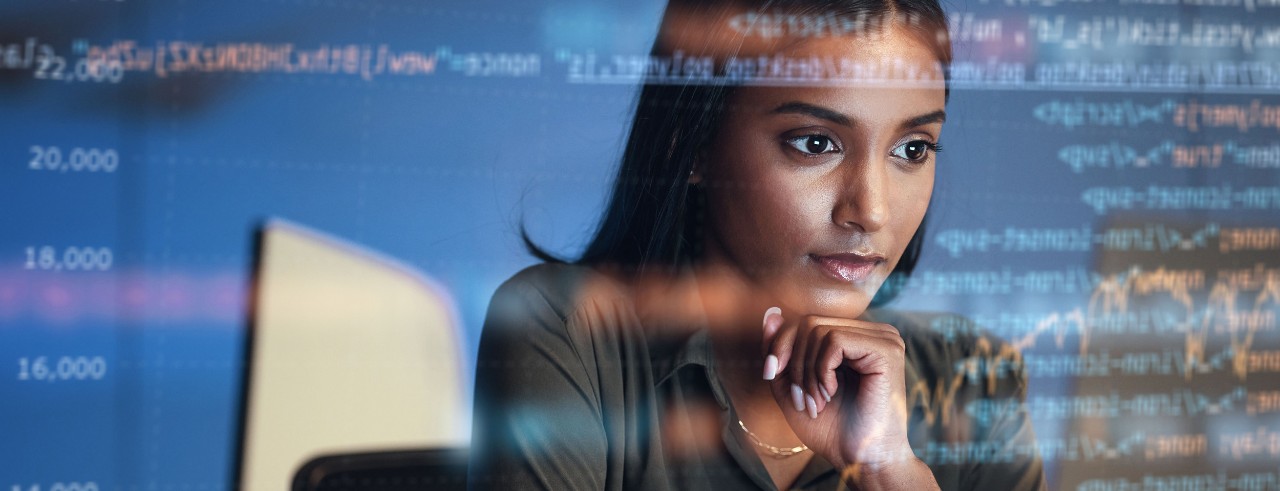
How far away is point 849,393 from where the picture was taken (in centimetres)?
71

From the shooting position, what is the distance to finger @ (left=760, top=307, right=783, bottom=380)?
68 cm

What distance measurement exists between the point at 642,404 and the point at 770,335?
0.32 ft

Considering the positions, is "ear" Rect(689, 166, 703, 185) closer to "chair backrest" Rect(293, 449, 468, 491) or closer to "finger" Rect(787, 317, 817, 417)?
"finger" Rect(787, 317, 817, 417)

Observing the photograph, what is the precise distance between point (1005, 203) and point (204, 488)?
556 millimetres

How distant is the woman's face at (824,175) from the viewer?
2.12 ft

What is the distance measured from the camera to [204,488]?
2.04ft

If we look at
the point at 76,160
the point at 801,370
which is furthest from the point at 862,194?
the point at 76,160

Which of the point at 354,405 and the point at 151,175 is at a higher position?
the point at 151,175

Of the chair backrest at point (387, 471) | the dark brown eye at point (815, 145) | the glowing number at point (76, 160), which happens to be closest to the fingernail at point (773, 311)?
the dark brown eye at point (815, 145)

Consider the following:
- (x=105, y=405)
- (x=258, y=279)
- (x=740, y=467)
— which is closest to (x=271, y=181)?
(x=258, y=279)

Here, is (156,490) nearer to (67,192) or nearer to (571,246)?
(67,192)

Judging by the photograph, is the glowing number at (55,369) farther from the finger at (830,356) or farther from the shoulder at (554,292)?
the finger at (830,356)

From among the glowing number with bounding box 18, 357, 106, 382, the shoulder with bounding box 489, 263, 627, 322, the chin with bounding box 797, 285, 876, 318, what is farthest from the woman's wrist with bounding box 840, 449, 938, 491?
the glowing number with bounding box 18, 357, 106, 382

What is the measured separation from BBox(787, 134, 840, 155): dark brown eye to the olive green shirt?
0.13 meters
